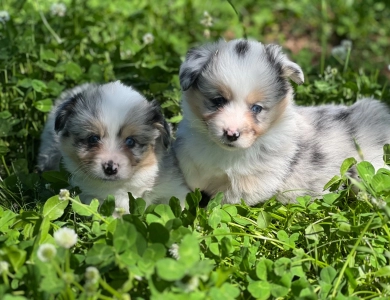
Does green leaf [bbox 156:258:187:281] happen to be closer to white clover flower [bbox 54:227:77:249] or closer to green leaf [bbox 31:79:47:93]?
white clover flower [bbox 54:227:77:249]

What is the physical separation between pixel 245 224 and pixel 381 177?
80cm

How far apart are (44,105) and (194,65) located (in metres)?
1.45

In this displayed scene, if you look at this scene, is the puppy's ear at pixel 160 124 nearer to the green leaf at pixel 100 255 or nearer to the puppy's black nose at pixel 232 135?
the puppy's black nose at pixel 232 135

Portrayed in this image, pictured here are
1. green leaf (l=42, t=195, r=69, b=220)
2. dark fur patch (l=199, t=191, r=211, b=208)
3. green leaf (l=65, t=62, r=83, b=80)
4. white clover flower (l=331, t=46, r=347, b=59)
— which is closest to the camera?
green leaf (l=42, t=195, r=69, b=220)

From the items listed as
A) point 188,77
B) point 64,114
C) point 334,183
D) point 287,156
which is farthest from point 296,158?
point 64,114

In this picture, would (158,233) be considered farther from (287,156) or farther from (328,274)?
(287,156)

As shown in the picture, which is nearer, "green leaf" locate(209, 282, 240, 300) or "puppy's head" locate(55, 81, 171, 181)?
"green leaf" locate(209, 282, 240, 300)

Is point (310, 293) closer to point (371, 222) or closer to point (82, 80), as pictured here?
point (371, 222)

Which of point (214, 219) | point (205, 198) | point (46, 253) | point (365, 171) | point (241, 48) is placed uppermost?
point (241, 48)

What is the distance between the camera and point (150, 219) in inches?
128

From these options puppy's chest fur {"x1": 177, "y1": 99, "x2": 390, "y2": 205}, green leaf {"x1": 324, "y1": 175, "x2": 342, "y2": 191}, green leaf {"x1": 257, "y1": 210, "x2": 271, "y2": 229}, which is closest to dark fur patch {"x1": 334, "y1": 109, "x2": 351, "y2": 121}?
puppy's chest fur {"x1": 177, "y1": 99, "x2": 390, "y2": 205}

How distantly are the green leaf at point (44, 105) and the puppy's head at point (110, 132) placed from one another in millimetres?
755

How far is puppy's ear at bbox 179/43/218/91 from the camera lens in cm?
381

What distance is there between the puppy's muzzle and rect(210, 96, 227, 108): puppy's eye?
0.22m
